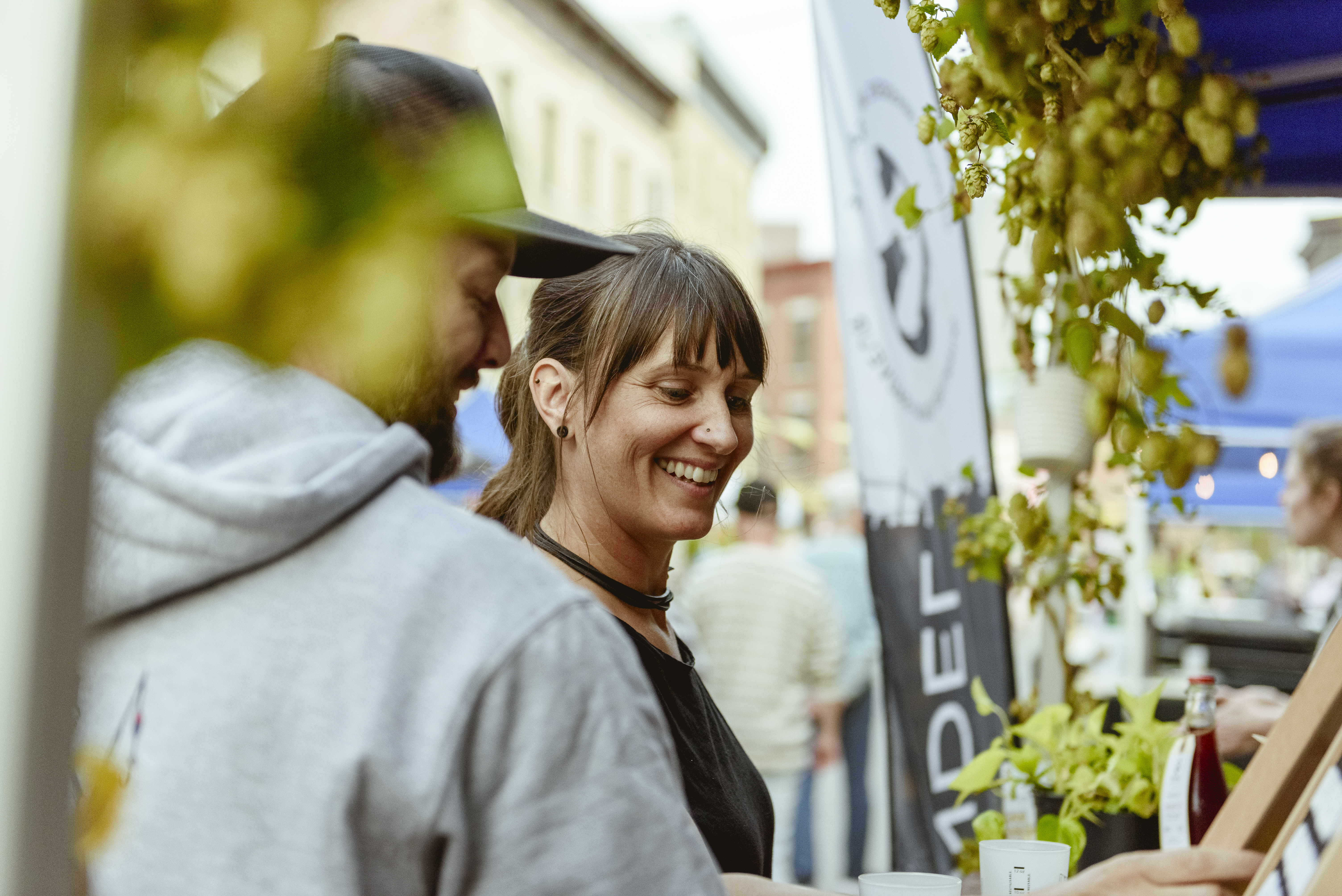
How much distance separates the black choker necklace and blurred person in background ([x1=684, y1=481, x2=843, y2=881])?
2.91 m

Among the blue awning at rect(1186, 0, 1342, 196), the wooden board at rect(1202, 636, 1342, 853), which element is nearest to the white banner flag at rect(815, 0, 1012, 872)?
the blue awning at rect(1186, 0, 1342, 196)

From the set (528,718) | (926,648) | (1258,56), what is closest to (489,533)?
(528,718)

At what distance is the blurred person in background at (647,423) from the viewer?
1.68 metres

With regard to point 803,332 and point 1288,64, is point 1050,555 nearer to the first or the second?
point 1288,64

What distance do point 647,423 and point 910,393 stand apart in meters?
0.91

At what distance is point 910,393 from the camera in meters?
2.42

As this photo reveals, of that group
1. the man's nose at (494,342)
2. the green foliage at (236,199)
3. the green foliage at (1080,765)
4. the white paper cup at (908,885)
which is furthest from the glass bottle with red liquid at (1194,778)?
the green foliage at (236,199)

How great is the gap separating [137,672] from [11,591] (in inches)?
13.1

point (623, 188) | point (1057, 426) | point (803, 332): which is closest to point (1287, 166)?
point (1057, 426)

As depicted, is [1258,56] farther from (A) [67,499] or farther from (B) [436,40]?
(A) [67,499]

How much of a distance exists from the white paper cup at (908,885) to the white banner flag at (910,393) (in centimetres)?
114

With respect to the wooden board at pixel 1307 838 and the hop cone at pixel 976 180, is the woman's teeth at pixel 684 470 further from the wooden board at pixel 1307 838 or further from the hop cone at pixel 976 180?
the wooden board at pixel 1307 838

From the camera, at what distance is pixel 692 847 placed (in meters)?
0.80

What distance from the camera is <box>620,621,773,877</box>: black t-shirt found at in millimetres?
1445
